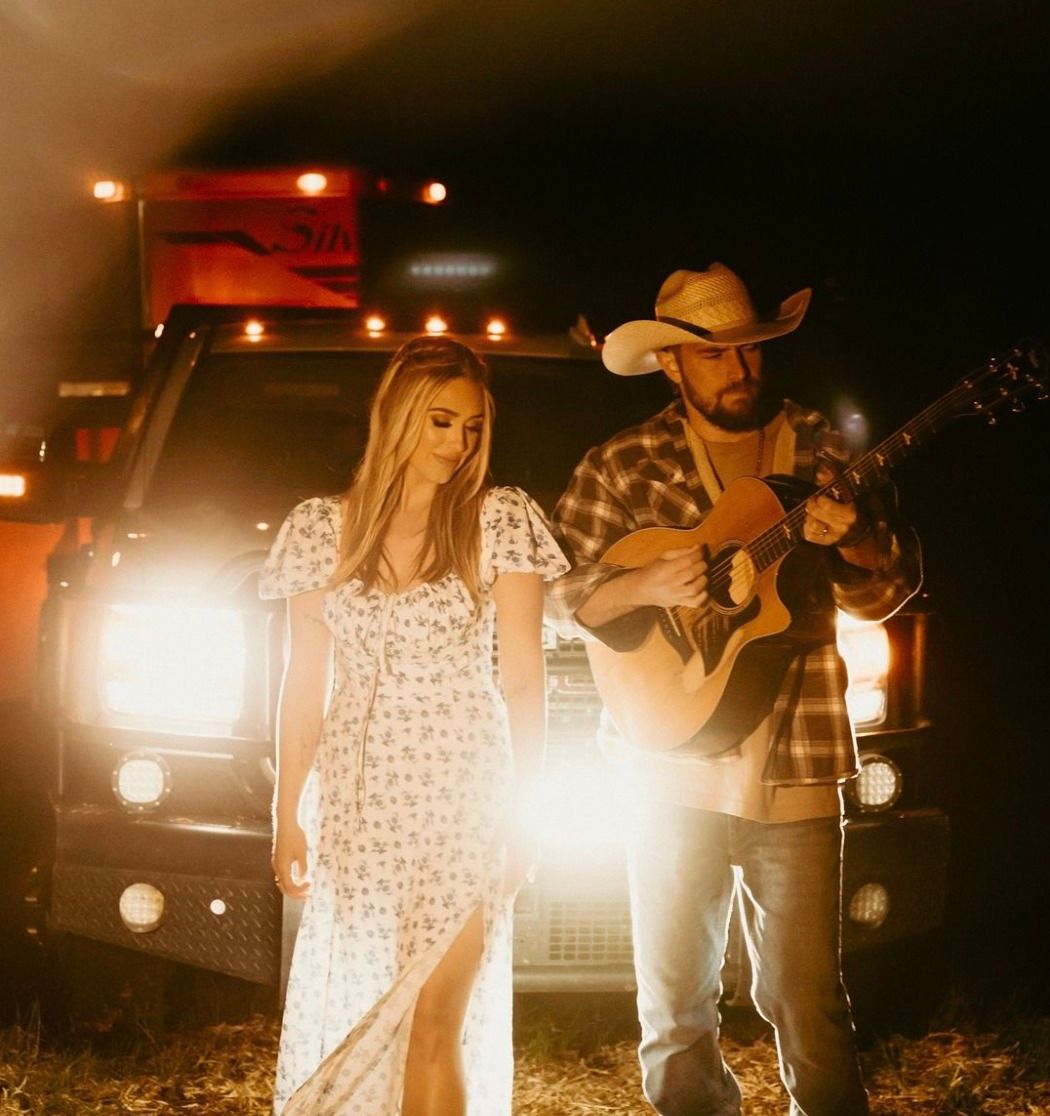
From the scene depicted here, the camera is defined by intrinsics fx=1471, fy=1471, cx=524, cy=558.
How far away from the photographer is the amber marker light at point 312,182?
25.0 feet

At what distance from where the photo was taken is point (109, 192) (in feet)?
26.5

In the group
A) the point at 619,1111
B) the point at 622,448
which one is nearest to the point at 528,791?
the point at 622,448

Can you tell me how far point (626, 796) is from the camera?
139 inches

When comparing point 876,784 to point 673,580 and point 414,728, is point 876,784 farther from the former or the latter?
point 414,728

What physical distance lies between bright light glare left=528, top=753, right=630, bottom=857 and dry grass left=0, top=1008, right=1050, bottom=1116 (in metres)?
0.79

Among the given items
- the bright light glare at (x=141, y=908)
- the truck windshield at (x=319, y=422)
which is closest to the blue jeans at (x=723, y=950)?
the bright light glare at (x=141, y=908)

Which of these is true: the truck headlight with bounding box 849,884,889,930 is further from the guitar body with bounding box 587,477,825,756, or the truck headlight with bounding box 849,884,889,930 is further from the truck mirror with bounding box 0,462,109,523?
the truck mirror with bounding box 0,462,109,523

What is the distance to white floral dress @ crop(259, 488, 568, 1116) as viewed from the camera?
9.90 ft

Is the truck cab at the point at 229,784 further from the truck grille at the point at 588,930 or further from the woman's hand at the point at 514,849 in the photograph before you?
the woman's hand at the point at 514,849

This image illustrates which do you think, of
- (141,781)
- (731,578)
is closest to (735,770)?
(731,578)

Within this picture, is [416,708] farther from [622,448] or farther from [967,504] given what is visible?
[967,504]

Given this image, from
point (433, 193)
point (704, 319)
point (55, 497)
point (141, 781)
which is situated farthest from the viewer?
point (433, 193)

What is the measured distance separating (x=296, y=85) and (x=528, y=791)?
24996 mm

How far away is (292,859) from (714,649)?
1068 millimetres
